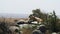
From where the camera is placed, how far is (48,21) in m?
20.0

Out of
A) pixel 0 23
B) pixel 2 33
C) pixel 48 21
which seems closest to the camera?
pixel 2 33

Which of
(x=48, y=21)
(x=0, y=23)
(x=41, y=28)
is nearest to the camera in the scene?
(x=0, y=23)

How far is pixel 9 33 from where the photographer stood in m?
15.3

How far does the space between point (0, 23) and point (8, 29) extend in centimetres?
79

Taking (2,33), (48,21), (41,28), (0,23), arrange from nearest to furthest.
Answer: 1. (2,33)
2. (0,23)
3. (41,28)
4. (48,21)

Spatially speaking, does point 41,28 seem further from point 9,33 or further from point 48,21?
point 9,33

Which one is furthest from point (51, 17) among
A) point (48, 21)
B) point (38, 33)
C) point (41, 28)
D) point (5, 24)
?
point (5, 24)

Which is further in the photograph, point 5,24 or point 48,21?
point 48,21

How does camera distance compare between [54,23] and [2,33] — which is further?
[54,23]

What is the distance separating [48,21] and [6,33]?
19.5 feet

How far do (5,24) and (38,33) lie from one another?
2.66 metres

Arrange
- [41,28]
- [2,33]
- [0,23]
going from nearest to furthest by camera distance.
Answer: [2,33] → [0,23] → [41,28]

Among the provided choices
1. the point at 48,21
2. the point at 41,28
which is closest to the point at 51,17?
the point at 48,21

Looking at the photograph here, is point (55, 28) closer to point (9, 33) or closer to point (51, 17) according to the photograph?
point (51, 17)
